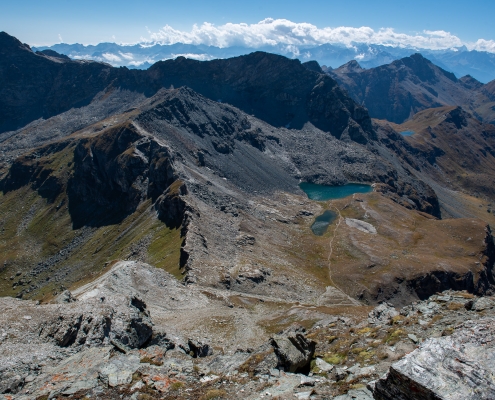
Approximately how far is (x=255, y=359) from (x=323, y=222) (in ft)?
446

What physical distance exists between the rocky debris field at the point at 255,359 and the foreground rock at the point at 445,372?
0.15ft

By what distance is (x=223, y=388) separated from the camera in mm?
25359

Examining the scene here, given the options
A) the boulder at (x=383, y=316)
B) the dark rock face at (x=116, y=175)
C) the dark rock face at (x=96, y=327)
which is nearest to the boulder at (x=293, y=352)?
the boulder at (x=383, y=316)

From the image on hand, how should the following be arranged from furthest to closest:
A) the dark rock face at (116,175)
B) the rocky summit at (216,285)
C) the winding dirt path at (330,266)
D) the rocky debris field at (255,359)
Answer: the dark rock face at (116,175) < the winding dirt path at (330,266) < the rocky summit at (216,285) < the rocky debris field at (255,359)

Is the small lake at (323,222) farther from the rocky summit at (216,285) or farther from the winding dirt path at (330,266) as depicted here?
the winding dirt path at (330,266)

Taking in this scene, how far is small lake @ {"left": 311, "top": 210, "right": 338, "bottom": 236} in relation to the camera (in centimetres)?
15212

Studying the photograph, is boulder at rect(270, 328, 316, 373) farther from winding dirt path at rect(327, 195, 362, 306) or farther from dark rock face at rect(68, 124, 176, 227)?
dark rock face at rect(68, 124, 176, 227)

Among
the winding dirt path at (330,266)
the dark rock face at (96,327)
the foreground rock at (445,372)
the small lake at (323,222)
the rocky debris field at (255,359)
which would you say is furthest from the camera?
the small lake at (323,222)

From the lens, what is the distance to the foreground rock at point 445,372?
16188 millimetres

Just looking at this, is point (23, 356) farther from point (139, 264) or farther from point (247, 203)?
point (247, 203)

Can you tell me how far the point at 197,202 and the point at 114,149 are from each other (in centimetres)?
6825

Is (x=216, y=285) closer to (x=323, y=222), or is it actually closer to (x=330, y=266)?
(x=330, y=266)

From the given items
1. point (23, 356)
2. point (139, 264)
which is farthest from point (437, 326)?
point (139, 264)

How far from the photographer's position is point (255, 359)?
99.2 feet
